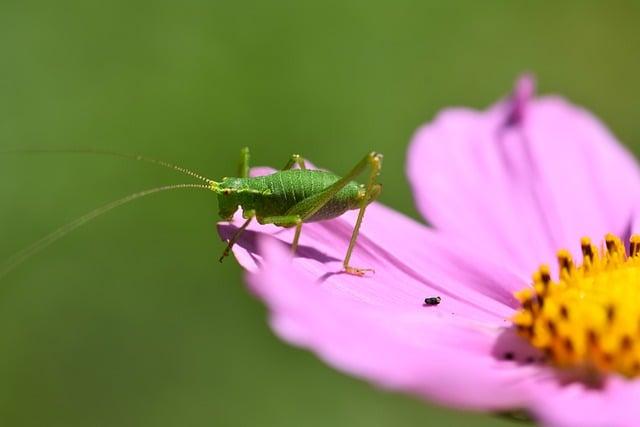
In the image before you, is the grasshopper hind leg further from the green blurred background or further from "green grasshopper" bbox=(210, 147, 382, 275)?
the green blurred background

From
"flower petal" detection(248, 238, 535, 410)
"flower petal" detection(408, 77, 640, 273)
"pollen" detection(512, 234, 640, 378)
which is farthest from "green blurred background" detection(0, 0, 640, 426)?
"flower petal" detection(248, 238, 535, 410)

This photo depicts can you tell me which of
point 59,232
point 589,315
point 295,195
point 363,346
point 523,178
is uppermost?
point 523,178

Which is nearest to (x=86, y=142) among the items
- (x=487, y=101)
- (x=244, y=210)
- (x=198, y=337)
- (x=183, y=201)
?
(x=183, y=201)

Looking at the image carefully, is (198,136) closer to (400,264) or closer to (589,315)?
(400,264)

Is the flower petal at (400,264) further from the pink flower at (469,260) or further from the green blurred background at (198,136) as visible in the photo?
the green blurred background at (198,136)

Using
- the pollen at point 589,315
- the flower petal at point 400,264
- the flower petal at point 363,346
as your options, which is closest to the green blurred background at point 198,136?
the flower petal at point 400,264

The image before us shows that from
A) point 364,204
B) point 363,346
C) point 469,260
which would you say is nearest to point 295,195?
point 364,204

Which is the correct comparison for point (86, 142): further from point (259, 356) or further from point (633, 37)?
point (633, 37)

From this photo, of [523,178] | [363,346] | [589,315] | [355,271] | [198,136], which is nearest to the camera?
[363,346]

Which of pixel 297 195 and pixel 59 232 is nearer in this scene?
pixel 59 232
